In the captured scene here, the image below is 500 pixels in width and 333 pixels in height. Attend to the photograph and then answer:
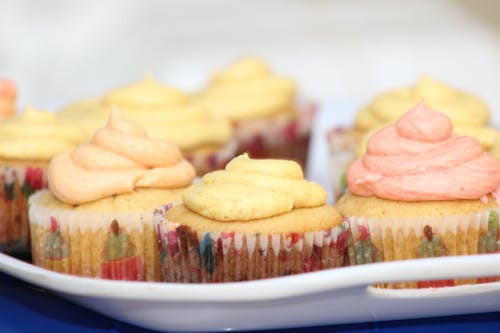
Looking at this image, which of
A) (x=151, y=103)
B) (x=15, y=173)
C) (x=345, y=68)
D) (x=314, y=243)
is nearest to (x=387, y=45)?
(x=345, y=68)

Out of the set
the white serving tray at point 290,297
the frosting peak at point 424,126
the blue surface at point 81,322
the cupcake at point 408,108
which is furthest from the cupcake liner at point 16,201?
the frosting peak at point 424,126

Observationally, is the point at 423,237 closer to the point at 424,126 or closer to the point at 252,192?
the point at 424,126

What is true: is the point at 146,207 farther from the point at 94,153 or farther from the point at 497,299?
the point at 497,299

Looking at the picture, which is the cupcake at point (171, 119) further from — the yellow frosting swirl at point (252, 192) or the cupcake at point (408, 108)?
the yellow frosting swirl at point (252, 192)

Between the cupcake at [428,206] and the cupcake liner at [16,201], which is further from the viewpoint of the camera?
the cupcake liner at [16,201]

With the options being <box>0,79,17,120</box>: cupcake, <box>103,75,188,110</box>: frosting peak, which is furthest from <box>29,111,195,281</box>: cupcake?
<box>0,79,17,120</box>: cupcake
